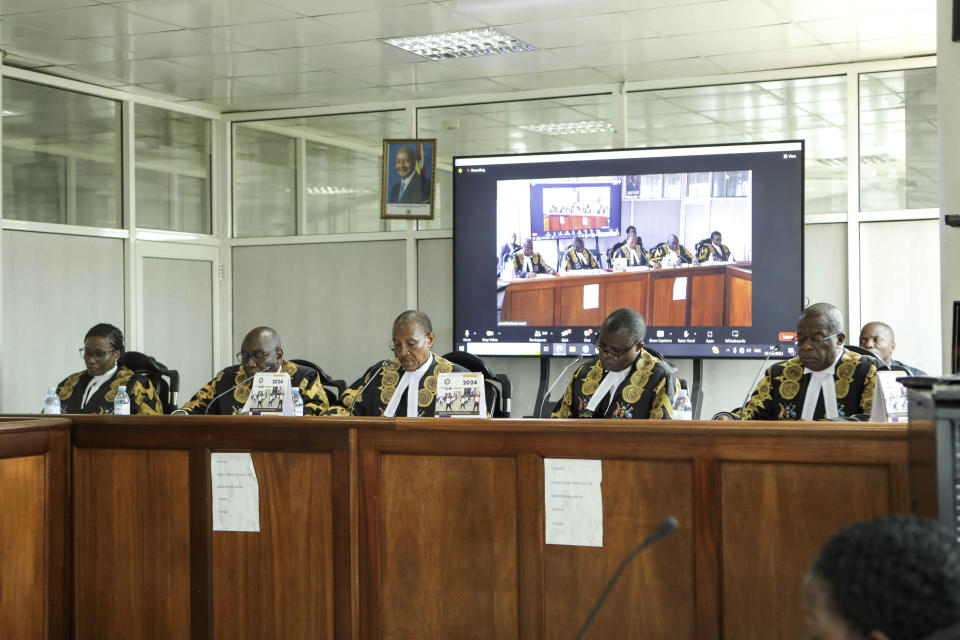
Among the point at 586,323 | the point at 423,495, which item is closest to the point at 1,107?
the point at 586,323

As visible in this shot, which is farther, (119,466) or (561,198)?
(561,198)

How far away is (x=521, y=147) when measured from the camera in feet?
22.1

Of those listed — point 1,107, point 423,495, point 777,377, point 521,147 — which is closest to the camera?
point 423,495

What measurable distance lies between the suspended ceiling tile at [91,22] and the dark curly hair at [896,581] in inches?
183

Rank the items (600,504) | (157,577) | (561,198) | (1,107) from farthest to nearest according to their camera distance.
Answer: (561,198), (1,107), (157,577), (600,504)

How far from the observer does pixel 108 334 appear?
16.6 feet

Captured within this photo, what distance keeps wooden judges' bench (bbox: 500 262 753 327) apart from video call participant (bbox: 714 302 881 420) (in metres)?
1.91

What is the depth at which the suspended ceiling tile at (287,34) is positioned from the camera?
17.2 ft

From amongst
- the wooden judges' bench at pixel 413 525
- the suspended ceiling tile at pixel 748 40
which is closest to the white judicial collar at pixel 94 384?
the wooden judges' bench at pixel 413 525

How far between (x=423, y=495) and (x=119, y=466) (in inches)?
39.1

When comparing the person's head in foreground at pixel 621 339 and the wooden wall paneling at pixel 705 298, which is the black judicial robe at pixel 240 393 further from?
the wooden wall paneling at pixel 705 298

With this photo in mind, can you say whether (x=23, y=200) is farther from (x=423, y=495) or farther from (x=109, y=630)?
(x=423, y=495)

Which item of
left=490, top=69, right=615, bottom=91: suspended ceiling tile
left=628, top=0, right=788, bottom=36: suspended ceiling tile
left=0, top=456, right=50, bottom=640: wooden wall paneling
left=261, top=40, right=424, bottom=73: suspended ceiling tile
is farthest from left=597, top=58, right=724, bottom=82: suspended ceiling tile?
left=0, top=456, right=50, bottom=640: wooden wall paneling

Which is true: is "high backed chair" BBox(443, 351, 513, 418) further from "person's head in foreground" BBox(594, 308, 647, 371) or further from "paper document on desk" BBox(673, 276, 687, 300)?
"paper document on desk" BBox(673, 276, 687, 300)
